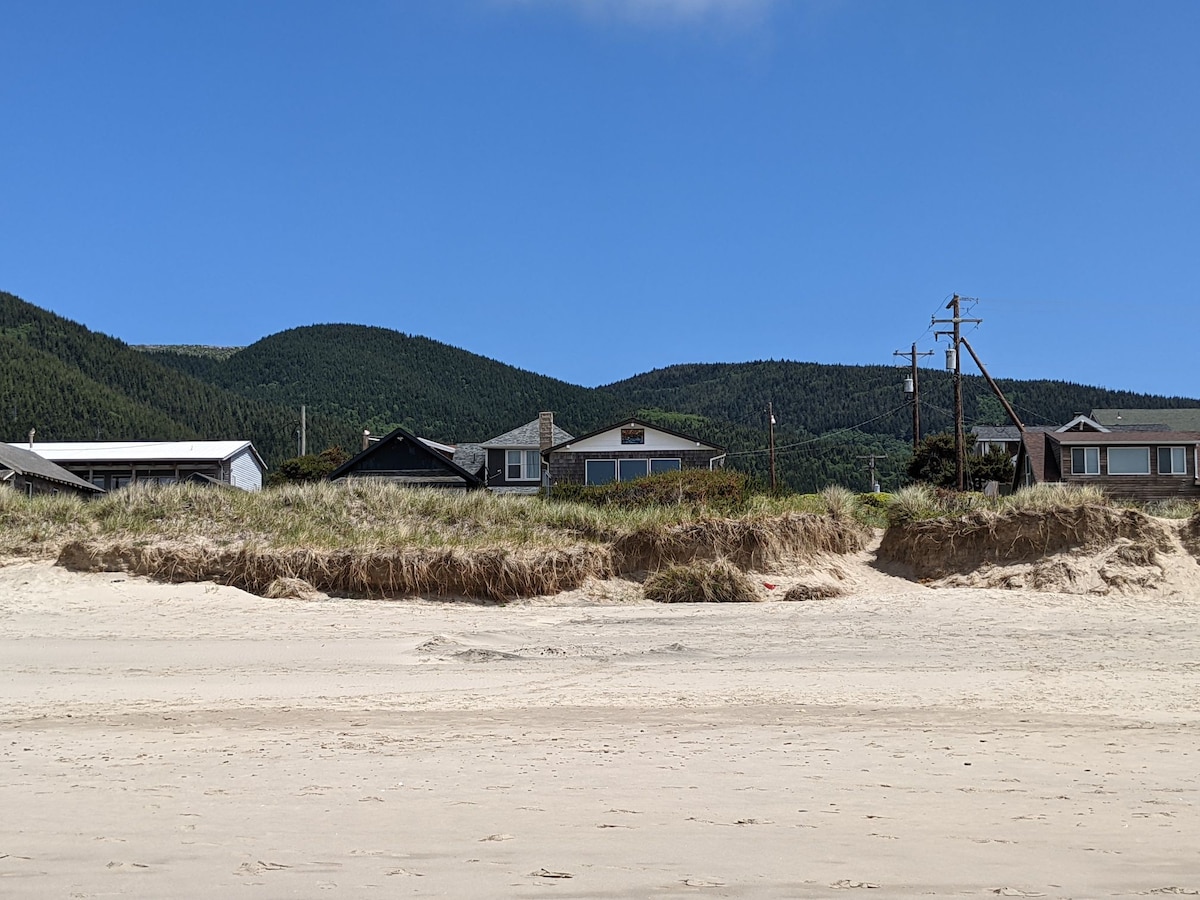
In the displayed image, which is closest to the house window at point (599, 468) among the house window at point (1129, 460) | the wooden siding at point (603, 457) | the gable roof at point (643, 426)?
the wooden siding at point (603, 457)

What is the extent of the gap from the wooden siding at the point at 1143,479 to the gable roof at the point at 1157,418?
19.0 meters

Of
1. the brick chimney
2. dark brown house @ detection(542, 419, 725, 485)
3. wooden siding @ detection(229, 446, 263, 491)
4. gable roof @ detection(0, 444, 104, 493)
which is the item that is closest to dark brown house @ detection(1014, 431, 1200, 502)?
dark brown house @ detection(542, 419, 725, 485)

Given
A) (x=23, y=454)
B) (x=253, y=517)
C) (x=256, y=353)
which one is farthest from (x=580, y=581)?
(x=256, y=353)

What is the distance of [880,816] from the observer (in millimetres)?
6336

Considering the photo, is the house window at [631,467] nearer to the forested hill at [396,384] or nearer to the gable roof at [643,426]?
the gable roof at [643,426]

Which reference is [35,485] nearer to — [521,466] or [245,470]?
[245,470]

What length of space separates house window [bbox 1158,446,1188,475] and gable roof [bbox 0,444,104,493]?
45.1 meters

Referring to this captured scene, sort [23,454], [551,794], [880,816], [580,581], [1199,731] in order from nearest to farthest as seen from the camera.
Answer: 1. [880,816]
2. [551,794]
3. [1199,731]
4. [580,581]
5. [23,454]

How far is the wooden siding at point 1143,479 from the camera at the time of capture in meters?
43.2

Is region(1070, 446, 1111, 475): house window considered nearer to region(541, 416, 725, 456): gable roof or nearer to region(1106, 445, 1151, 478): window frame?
region(1106, 445, 1151, 478): window frame

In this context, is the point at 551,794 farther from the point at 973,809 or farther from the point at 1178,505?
the point at 1178,505

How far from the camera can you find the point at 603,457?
154 feet

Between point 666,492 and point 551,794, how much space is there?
668 inches

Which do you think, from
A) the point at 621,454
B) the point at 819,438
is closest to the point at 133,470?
the point at 621,454
